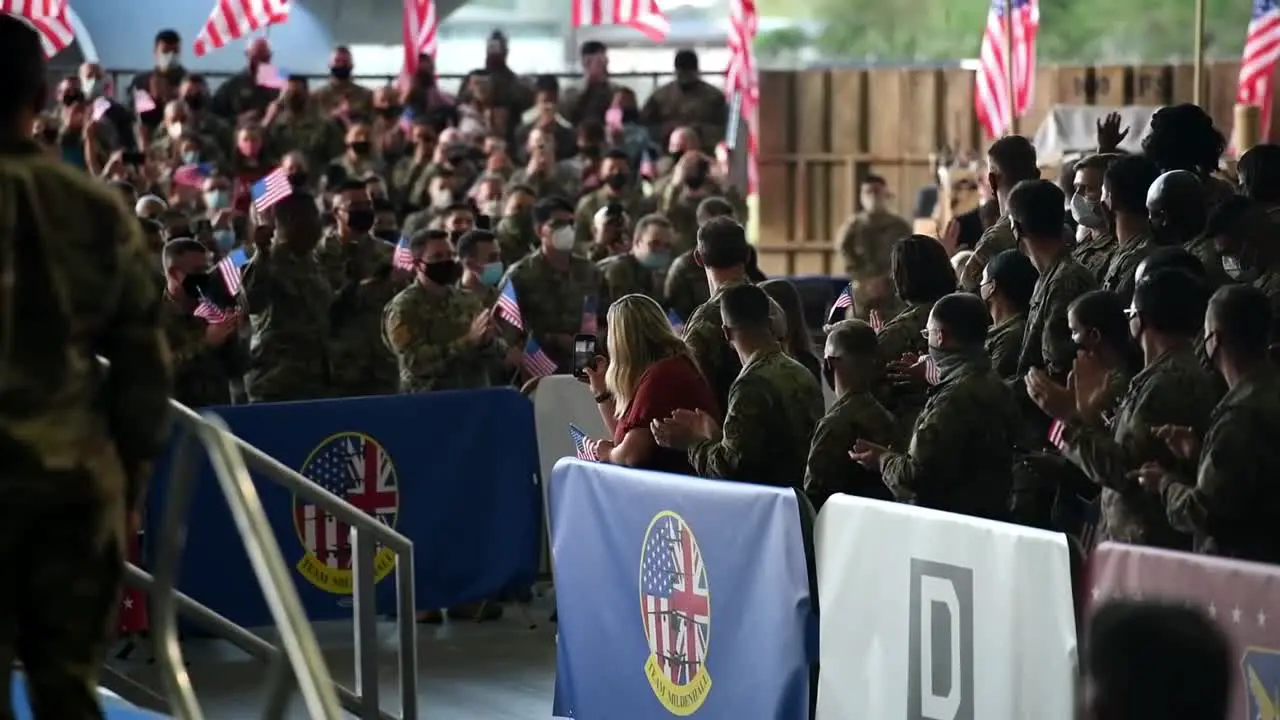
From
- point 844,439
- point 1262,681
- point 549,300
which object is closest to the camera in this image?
point 1262,681

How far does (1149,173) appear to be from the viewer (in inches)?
392

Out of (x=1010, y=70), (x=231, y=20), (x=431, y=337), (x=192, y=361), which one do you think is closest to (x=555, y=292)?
(x=431, y=337)

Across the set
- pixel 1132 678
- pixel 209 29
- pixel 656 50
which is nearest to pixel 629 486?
pixel 1132 678

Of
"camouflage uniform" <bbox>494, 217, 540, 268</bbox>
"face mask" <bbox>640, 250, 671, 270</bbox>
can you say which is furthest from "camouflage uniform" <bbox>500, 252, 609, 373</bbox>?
"camouflage uniform" <bbox>494, 217, 540, 268</bbox>

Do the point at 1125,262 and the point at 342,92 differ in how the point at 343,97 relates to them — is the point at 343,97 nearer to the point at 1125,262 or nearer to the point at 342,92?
the point at 342,92

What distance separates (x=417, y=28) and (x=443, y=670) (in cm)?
1332

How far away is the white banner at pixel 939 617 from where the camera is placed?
7398 millimetres

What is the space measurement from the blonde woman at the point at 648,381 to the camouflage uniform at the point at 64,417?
477 cm

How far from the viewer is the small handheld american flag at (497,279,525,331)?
14172 mm

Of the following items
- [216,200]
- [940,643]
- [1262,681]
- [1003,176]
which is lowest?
[940,643]

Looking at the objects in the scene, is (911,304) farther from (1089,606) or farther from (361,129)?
(361,129)

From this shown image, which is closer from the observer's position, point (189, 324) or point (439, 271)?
point (189, 324)

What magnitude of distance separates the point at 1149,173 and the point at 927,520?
2777mm

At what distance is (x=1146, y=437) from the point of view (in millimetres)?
7836
